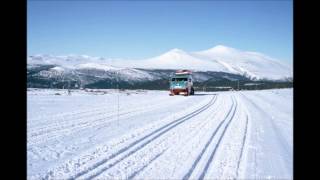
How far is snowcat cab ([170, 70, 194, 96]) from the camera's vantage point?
42.8 meters

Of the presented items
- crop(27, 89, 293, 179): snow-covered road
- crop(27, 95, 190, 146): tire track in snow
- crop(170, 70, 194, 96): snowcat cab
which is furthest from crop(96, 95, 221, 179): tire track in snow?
crop(170, 70, 194, 96): snowcat cab

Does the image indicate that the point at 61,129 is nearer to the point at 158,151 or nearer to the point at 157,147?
the point at 157,147

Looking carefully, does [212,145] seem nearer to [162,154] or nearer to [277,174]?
[162,154]

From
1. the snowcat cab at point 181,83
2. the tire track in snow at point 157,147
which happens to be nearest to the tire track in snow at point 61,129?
the tire track in snow at point 157,147

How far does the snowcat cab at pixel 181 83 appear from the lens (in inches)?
1683

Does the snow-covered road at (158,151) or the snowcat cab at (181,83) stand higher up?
the snowcat cab at (181,83)

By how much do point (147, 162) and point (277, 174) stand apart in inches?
102

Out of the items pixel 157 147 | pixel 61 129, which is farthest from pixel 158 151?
pixel 61 129

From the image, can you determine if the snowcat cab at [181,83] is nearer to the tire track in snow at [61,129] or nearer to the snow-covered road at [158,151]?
the tire track in snow at [61,129]

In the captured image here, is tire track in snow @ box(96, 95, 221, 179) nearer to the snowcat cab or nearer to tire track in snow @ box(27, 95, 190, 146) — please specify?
tire track in snow @ box(27, 95, 190, 146)

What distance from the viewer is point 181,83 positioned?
1695 inches

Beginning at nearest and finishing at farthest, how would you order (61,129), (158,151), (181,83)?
(158,151) < (61,129) < (181,83)
